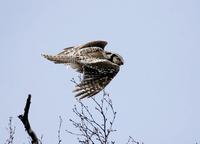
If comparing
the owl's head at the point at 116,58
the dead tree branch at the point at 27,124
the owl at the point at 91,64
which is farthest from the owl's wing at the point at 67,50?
the dead tree branch at the point at 27,124

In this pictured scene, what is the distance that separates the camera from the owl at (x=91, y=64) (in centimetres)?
884

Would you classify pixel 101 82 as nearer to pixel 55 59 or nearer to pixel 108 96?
pixel 108 96

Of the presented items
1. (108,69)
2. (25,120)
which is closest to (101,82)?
(108,69)

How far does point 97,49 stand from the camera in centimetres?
930

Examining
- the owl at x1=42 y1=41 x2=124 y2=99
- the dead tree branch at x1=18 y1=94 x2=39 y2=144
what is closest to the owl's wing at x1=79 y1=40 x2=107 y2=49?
the owl at x1=42 y1=41 x2=124 y2=99

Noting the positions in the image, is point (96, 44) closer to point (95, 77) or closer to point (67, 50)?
point (67, 50)

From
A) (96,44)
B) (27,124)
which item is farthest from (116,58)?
(27,124)

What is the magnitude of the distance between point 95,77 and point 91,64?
0.42 meters

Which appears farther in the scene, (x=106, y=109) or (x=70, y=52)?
(x=70, y=52)

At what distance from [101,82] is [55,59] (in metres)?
→ 0.97

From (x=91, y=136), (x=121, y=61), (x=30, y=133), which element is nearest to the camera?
(x=30, y=133)

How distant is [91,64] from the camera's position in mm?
8836

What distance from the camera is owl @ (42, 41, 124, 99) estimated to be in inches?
348

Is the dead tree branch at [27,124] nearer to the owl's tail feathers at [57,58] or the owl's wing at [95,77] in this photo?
the owl's wing at [95,77]
